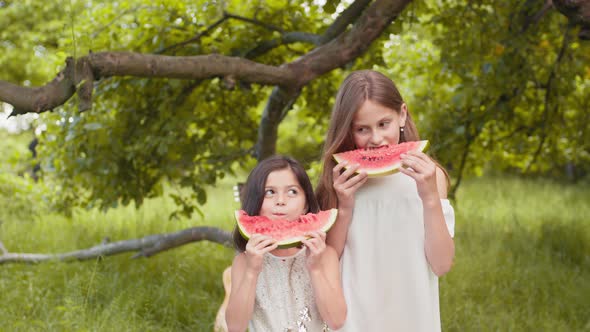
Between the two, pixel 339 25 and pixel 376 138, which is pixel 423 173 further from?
pixel 339 25

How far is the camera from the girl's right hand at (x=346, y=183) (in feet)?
7.17

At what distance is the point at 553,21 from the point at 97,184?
16.3ft

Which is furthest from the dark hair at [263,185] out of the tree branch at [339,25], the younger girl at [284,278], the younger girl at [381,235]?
the tree branch at [339,25]

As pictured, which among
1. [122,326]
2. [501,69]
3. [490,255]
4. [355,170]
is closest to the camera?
[355,170]

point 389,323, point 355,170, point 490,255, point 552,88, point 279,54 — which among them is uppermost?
point 279,54

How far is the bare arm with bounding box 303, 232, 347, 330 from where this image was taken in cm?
214

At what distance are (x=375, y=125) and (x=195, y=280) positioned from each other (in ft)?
12.0

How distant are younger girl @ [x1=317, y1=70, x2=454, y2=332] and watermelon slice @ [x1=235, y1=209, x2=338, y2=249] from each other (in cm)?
13

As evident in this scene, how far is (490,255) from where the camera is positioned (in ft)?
21.5

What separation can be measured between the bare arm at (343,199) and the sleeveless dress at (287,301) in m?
0.15

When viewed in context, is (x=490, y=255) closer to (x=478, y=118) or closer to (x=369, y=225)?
(x=478, y=118)

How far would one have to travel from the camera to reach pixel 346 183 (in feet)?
7.30

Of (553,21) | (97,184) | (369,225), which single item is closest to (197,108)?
(97,184)

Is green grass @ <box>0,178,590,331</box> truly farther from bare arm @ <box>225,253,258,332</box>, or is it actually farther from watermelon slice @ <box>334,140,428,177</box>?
watermelon slice @ <box>334,140,428,177</box>
